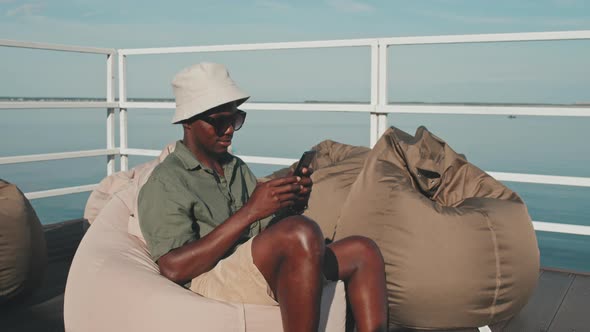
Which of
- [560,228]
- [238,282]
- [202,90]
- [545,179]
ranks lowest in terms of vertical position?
[560,228]

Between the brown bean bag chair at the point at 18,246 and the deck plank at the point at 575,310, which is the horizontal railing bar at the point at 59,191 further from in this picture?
the deck plank at the point at 575,310

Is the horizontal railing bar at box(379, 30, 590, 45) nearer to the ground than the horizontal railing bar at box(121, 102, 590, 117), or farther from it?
farther from it

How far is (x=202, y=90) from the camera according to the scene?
1900 mm

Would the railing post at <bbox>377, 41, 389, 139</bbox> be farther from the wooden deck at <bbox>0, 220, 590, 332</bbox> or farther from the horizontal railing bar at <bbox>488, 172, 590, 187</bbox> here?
the wooden deck at <bbox>0, 220, 590, 332</bbox>

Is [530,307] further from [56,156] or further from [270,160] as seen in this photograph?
[56,156]

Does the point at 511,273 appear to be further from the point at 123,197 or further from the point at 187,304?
the point at 123,197

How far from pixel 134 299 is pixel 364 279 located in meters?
0.59

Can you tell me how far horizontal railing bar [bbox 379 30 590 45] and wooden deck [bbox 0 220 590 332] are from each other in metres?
1.01

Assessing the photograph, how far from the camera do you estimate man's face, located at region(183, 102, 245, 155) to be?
1.91m

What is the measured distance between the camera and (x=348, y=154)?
2.98 metres

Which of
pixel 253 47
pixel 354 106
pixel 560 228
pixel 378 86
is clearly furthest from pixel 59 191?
pixel 560 228

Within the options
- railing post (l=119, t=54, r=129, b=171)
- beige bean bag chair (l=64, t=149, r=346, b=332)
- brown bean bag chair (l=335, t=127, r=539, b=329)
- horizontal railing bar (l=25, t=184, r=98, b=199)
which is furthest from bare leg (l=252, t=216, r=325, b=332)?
railing post (l=119, t=54, r=129, b=171)

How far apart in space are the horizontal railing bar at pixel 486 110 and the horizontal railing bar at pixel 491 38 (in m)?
0.29

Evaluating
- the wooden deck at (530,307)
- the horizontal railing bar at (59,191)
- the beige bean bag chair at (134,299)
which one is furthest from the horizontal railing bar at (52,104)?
the beige bean bag chair at (134,299)
